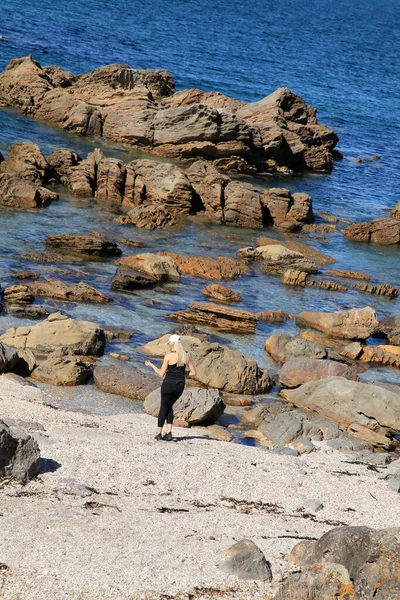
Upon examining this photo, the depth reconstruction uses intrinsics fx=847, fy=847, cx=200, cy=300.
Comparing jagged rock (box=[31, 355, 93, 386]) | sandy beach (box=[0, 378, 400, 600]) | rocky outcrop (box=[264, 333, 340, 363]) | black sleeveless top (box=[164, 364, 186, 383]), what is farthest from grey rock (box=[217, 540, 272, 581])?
rocky outcrop (box=[264, 333, 340, 363])

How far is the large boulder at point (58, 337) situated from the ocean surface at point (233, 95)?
1.83ft

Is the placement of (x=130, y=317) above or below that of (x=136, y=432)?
below

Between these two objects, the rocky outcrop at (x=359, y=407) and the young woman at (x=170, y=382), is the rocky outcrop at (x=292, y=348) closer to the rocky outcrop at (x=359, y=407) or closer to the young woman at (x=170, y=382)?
the rocky outcrop at (x=359, y=407)

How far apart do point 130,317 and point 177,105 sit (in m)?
28.6

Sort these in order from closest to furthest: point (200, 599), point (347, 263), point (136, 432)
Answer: point (200, 599) → point (136, 432) → point (347, 263)

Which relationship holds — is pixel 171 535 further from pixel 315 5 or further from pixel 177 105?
pixel 315 5

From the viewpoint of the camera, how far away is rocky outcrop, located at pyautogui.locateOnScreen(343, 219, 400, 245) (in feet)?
126

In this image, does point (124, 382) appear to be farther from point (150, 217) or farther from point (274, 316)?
point (150, 217)

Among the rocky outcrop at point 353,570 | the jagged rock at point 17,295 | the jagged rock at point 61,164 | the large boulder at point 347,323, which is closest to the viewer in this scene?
the rocky outcrop at point 353,570

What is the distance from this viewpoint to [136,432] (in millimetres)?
14867

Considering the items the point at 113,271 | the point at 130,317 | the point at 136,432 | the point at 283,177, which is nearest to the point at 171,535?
the point at 136,432

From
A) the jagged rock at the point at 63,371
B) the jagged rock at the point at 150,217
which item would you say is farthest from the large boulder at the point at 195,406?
the jagged rock at the point at 150,217

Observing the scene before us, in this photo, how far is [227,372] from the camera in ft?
63.7

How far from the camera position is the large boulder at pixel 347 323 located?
24844 mm
